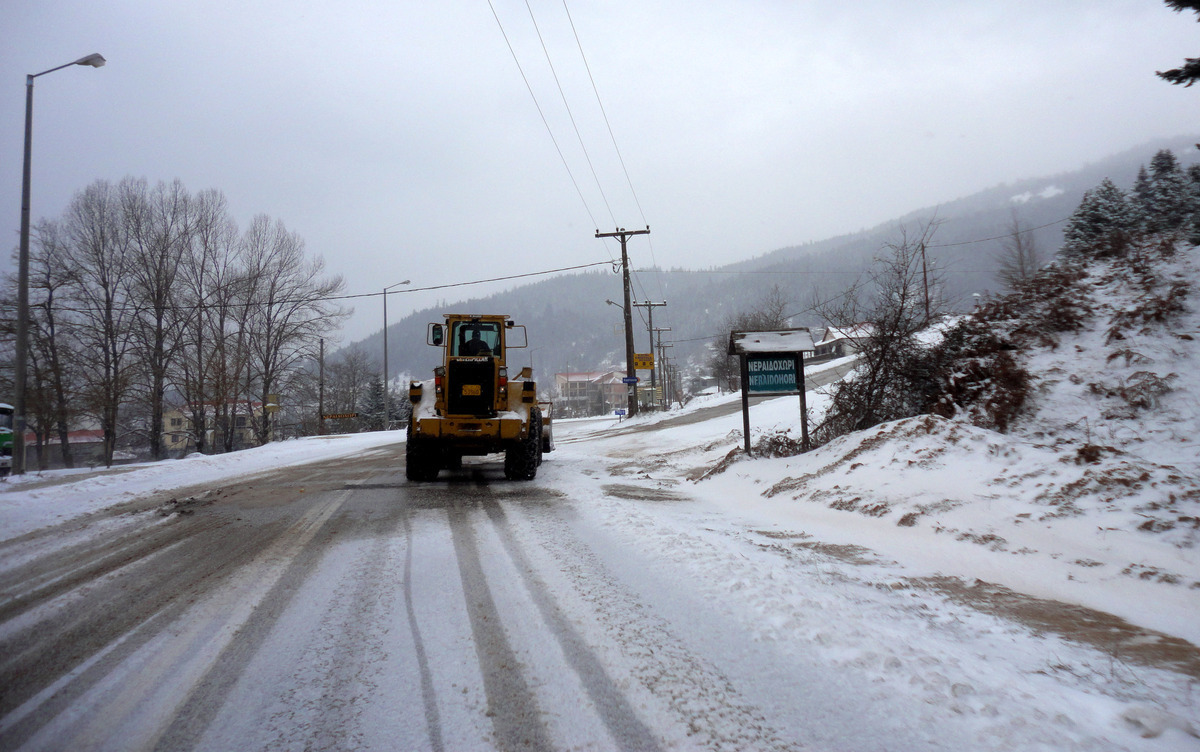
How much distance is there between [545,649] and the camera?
10.8ft

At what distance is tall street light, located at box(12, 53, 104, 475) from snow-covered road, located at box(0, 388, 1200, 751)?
838 centimetres

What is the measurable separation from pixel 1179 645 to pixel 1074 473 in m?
2.70

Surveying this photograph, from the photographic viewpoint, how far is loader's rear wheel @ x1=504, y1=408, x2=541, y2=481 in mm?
10383

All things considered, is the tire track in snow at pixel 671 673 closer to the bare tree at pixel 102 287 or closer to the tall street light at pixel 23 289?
the tall street light at pixel 23 289

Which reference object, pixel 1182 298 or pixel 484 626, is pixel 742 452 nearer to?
pixel 1182 298

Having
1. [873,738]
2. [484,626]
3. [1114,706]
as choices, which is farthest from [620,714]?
[1114,706]

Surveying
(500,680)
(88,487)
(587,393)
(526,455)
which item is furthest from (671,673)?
(587,393)

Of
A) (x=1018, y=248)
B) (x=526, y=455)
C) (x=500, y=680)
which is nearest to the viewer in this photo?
(x=500, y=680)

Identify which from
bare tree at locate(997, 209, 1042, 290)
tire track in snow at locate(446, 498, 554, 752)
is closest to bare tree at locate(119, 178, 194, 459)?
tire track in snow at locate(446, 498, 554, 752)

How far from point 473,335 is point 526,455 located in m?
2.82

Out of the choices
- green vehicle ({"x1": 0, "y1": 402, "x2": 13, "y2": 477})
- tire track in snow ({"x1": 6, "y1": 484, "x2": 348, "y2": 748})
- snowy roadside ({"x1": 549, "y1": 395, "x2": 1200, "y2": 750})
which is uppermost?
green vehicle ({"x1": 0, "y1": 402, "x2": 13, "y2": 477})

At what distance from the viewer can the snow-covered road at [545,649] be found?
2469mm

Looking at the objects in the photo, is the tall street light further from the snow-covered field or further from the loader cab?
the loader cab

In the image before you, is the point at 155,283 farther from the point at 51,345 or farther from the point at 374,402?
the point at 374,402
